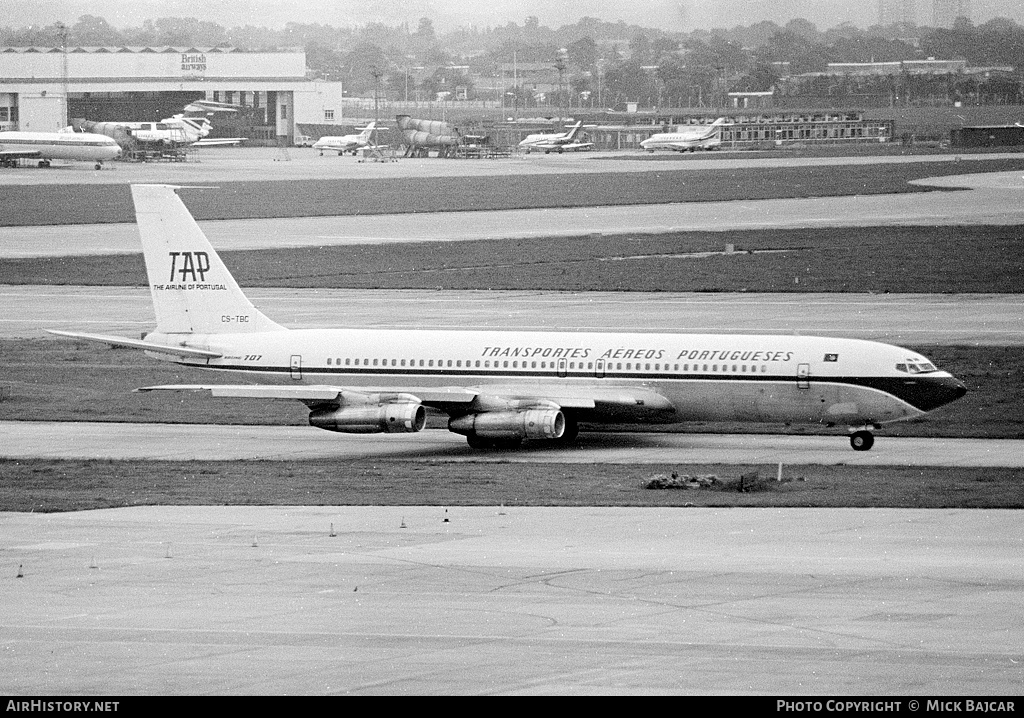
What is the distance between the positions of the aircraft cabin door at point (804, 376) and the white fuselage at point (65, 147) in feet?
516

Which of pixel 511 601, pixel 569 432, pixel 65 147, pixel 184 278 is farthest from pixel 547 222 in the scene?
pixel 511 601

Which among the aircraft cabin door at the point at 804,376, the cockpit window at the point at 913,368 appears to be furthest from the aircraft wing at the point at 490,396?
the cockpit window at the point at 913,368

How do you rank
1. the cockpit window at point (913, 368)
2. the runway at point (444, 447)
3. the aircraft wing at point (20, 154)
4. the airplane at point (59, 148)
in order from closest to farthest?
the runway at point (444, 447) → the cockpit window at point (913, 368) → the airplane at point (59, 148) → the aircraft wing at point (20, 154)

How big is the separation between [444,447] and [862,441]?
497 inches

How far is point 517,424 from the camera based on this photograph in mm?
50312

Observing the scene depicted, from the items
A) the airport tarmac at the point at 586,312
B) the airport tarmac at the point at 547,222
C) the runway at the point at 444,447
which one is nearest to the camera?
the runway at the point at 444,447

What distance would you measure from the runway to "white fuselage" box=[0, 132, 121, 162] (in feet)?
478

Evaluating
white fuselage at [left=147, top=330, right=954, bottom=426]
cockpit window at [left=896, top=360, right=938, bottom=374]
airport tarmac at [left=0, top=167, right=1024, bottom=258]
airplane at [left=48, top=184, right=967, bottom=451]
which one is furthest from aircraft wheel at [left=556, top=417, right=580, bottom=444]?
airport tarmac at [left=0, top=167, right=1024, bottom=258]

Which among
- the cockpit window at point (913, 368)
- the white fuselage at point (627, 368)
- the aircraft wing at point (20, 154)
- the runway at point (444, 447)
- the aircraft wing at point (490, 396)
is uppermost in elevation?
the aircraft wing at point (20, 154)

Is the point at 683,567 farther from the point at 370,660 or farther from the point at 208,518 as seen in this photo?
the point at 208,518

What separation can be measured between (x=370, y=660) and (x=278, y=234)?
312ft

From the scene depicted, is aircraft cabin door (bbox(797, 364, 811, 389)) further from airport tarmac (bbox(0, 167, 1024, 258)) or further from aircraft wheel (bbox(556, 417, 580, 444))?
airport tarmac (bbox(0, 167, 1024, 258))

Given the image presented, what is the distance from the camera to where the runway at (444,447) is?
1907 inches

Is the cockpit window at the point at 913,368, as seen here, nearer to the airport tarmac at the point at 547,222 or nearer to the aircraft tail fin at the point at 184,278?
the aircraft tail fin at the point at 184,278
